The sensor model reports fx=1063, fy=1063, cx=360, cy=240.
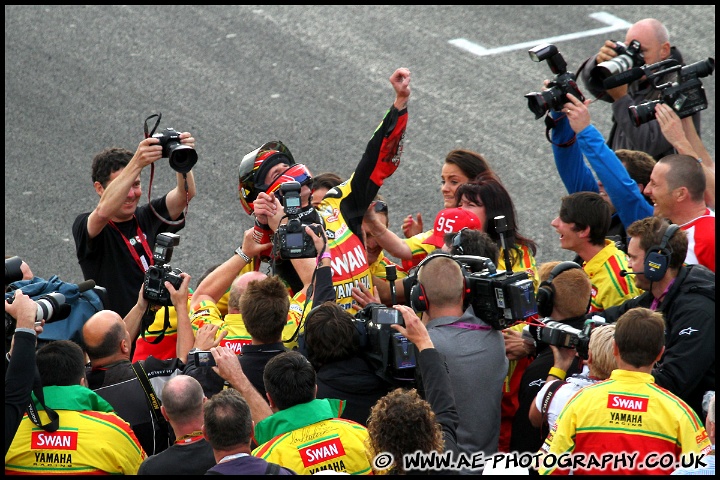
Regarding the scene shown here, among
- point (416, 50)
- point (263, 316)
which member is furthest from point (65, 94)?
point (263, 316)

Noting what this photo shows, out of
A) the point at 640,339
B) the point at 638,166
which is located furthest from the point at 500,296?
the point at 638,166

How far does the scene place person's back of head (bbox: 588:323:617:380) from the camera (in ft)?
17.2

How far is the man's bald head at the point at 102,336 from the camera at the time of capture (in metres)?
5.80

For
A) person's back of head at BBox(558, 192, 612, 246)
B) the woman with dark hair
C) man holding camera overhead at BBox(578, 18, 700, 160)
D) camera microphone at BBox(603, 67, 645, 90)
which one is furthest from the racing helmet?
man holding camera overhead at BBox(578, 18, 700, 160)

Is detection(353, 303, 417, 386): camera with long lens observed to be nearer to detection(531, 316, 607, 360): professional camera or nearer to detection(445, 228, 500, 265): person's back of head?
detection(531, 316, 607, 360): professional camera

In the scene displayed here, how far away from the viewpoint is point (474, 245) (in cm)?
621

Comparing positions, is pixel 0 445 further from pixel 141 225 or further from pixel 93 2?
pixel 93 2

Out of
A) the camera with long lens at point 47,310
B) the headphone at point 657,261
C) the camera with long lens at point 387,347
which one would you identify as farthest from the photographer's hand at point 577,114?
the camera with long lens at point 47,310

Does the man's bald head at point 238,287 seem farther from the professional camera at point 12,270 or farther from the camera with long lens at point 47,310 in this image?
the professional camera at point 12,270

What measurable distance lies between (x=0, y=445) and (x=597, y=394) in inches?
107

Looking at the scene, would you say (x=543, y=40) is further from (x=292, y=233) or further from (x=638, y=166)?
(x=292, y=233)

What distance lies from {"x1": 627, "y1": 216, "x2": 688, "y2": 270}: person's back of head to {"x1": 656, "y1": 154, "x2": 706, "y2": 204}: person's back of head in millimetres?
751

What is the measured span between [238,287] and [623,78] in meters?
3.58

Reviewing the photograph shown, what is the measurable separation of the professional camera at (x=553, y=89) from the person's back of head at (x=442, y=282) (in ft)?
7.41
